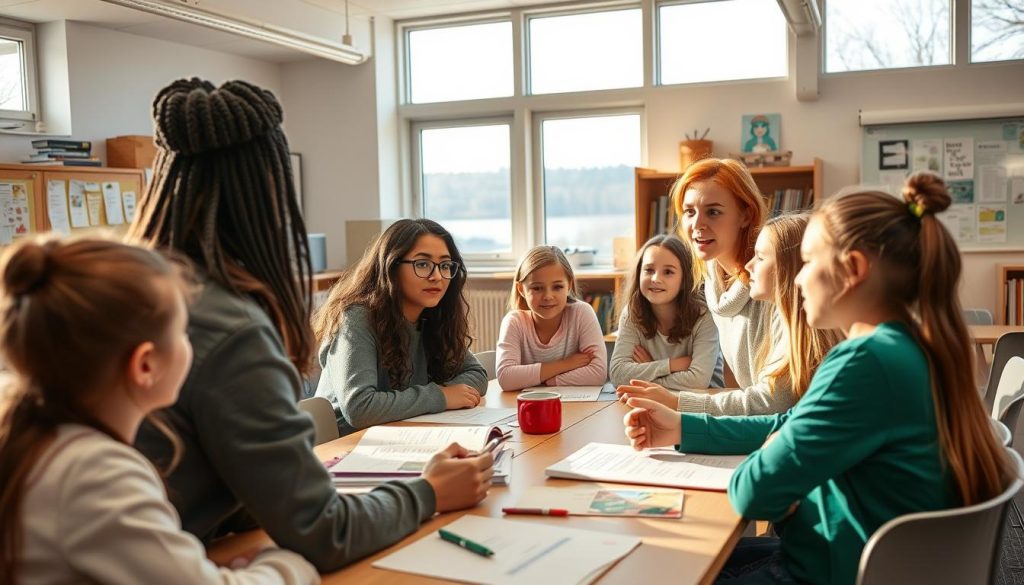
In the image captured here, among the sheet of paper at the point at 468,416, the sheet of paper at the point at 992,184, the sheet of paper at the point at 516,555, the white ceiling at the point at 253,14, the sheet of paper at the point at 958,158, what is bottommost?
the sheet of paper at the point at 468,416

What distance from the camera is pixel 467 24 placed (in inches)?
257

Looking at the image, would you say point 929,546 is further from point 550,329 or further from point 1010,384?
point 550,329

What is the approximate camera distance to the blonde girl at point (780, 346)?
1.98 m

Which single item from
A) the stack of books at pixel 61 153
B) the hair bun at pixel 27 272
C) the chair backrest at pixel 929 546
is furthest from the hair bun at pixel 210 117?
the stack of books at pixel 61 153

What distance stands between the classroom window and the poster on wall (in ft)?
16.1

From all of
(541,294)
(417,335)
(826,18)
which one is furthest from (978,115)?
(417,335)

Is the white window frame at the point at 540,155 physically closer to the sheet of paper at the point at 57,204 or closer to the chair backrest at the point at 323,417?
the sheet of paper at the point at 57,204

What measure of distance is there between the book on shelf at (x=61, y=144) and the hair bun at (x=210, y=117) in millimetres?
4146

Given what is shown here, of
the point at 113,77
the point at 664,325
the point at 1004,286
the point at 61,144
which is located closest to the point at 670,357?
the point at 664,325

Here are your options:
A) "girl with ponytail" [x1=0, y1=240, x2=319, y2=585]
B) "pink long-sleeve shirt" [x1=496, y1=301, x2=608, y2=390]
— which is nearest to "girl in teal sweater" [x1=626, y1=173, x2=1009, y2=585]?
"girl with ponytail" [x1=0, y1=240, x2=319, y2=585]

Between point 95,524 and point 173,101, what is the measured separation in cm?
58

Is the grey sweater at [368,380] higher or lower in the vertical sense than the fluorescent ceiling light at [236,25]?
lower

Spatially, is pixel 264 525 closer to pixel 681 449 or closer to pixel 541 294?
pixel 681 449

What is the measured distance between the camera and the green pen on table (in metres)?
1.26
